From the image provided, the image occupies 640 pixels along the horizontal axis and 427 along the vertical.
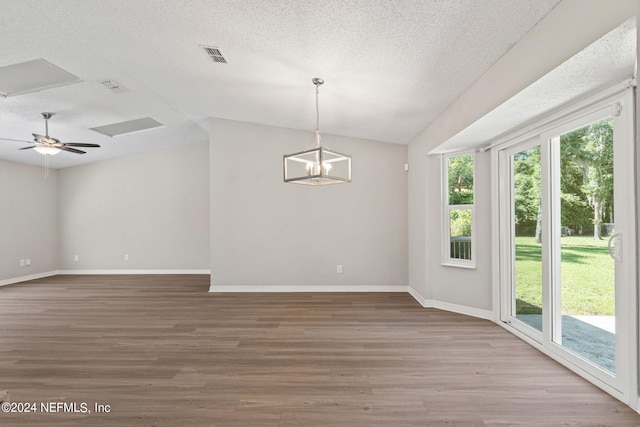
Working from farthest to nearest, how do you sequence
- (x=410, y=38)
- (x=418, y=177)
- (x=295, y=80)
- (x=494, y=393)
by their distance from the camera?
(x=418, y=177), (x=295, y=80), (x=410, y=38), (x=494, y=393)

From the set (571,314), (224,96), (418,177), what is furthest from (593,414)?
(224,96)

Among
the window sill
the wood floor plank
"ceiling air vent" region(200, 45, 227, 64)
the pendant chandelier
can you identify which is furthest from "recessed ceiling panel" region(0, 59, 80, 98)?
the window sill

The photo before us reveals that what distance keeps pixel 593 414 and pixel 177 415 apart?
2768 mm

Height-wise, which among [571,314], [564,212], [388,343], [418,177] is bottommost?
[388,343]

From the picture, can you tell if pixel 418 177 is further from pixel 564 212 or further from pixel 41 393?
pixel 41 393

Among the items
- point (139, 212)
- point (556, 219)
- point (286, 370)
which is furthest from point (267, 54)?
point (139, 212)

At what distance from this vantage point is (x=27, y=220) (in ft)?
23.9

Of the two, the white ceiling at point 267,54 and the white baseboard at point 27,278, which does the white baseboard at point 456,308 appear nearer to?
the white ceiling at point 267,54

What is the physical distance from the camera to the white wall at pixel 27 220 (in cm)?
684

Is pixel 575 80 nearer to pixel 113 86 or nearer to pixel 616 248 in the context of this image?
pixel 616 248

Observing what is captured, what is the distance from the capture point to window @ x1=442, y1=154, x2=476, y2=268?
4.45 meters

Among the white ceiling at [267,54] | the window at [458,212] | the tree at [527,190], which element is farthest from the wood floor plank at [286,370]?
the white ceiling at [267,54]

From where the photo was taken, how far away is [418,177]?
203 inches

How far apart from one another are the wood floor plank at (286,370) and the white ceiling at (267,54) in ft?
8.76
